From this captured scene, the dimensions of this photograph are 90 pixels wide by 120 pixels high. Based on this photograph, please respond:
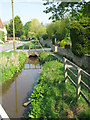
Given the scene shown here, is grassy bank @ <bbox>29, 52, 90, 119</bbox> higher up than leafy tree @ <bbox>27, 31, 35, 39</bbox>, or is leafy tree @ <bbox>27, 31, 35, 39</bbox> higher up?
leafy tree @ <bbox>27, 31, 35, 39</bbox>

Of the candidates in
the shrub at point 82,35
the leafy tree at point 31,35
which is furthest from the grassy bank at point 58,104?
the leafy tree at point 31,35

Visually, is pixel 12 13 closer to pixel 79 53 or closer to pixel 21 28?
pixel 79 53

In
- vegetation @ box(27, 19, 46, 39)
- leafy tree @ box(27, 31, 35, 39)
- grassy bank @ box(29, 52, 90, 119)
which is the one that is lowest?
grassy bank @ box(29, 52, 90, 119)

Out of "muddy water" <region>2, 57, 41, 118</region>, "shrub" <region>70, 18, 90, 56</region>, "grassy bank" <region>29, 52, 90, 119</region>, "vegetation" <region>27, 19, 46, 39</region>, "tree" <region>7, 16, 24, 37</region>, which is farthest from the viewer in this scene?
"tree" <region>7, 16, 24, 37</region>

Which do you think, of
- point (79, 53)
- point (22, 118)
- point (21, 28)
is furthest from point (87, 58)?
point (21, 28)

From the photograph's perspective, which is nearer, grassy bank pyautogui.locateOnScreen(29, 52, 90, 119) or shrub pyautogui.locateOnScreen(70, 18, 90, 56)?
grassy bank pyautogui.locateOnScreen(29, 52, 90, 119)

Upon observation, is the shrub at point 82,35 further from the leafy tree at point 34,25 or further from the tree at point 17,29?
the tree at point 17,29

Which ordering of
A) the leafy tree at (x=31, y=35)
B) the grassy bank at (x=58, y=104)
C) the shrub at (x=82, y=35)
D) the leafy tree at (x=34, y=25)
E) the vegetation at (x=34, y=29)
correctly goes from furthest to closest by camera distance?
the leafy tree at (x=31, y=35), the vegetation at (x=34, y=29), the leafy tree at (x=34, y=25), the shrub at (x=82, y=35), the grassy bank at (x=58, y=104)

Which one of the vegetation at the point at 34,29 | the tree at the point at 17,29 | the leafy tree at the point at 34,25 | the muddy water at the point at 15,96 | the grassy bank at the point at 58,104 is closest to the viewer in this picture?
the grassy bank at the point at 58,104

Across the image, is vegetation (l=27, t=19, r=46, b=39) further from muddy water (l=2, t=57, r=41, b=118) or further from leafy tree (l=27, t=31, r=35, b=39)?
muddy water (l=2, t=57, r=41, b=118)

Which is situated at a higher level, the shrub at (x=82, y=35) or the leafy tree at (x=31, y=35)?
the leafy tree at (x=31, y=35)

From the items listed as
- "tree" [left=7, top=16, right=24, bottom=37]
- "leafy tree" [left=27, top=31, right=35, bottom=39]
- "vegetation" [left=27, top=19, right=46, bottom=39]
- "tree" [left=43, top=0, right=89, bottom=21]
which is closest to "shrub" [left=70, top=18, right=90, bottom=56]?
"tree" [left=43, top=0, right=89, bottom=21]

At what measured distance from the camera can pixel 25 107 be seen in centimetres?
515

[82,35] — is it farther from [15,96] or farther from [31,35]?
[31,35]
